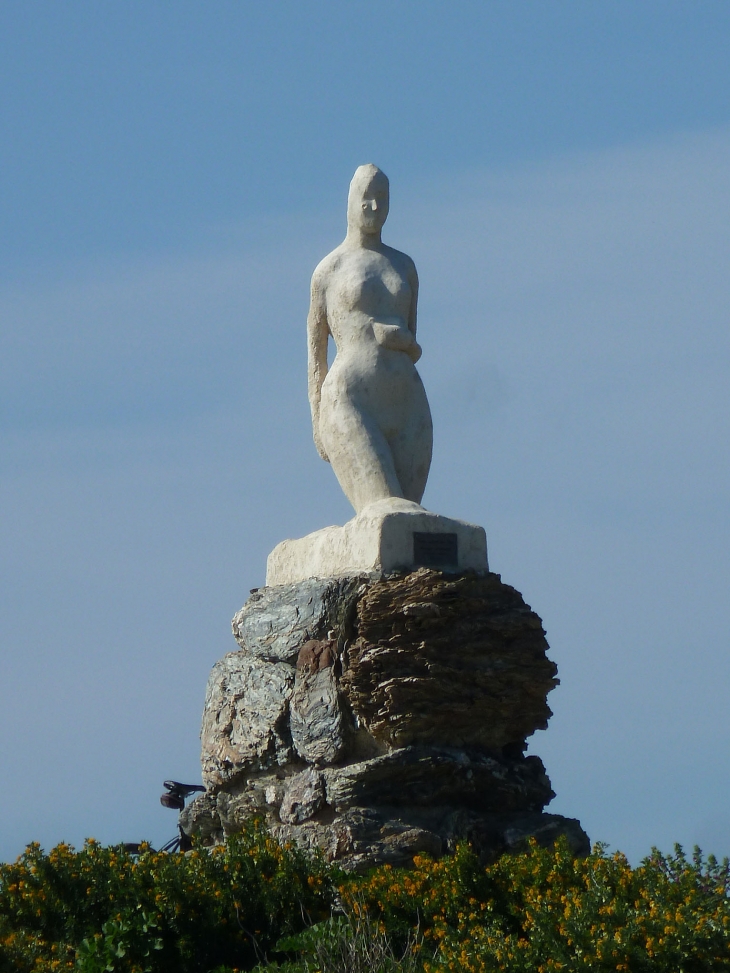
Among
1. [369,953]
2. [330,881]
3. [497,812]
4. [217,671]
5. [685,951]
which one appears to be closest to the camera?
[685,951]

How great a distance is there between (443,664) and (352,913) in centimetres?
174

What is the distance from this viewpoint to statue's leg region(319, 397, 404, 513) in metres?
12.6

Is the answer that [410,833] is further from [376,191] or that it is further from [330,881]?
[376,191]

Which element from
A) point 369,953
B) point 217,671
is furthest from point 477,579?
point 369,953

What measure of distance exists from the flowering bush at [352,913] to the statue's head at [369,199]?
13.8ft

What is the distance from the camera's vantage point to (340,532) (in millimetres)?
12594

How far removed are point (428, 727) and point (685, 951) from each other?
2704 mm

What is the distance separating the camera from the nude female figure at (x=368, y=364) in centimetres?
1275

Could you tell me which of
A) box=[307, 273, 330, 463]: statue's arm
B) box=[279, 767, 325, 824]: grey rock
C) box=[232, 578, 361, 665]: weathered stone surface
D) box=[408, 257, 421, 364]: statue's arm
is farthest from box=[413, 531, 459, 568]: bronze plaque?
box=[408, 257, 421, 364]: statue's arm

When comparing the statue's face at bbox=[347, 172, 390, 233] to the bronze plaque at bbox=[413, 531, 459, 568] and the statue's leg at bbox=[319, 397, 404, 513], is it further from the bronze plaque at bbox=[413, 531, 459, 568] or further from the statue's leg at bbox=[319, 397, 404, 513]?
the bronze plaque at bbox=[413, 531, 459, 568]

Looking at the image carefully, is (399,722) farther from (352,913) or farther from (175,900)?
(175,900)

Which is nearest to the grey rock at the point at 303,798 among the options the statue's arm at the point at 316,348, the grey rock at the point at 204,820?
the grey rock at the point at 204,820

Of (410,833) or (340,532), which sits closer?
(410,833)

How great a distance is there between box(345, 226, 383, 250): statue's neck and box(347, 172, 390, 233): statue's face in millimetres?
34
